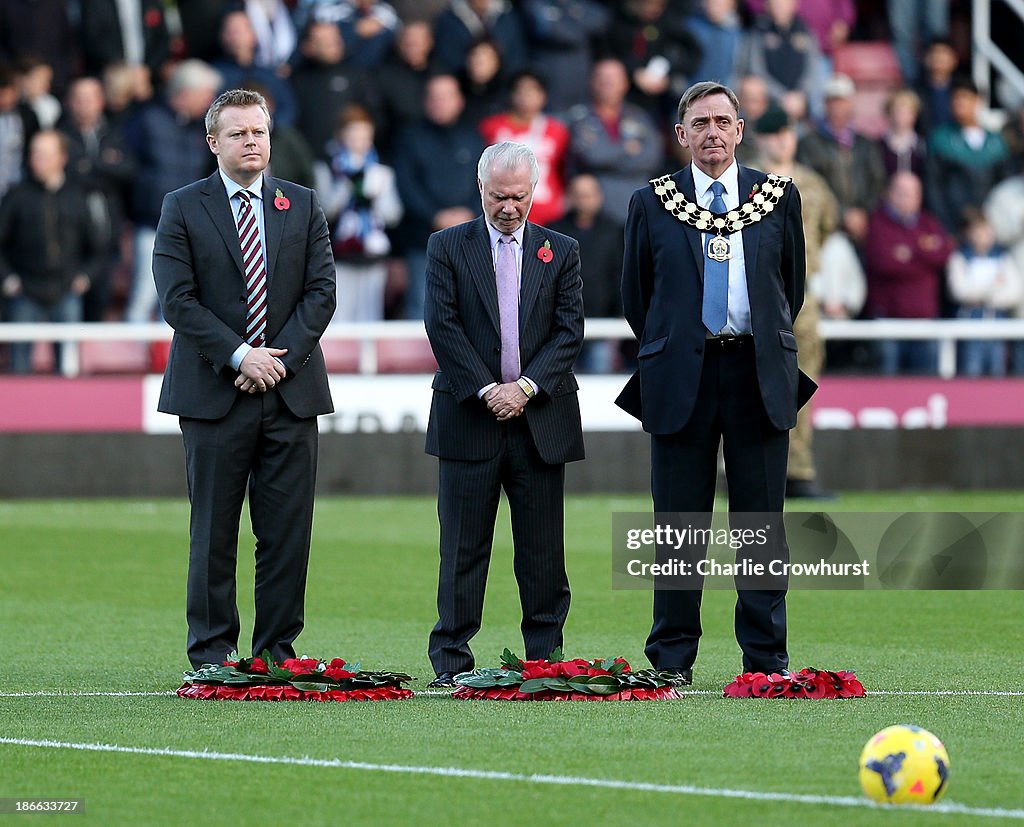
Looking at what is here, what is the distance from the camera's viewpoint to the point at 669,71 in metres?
19.9

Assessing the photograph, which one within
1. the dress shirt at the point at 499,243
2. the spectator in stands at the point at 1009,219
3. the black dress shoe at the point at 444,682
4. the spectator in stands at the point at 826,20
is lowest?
the black dress shoe at the point at 444,682

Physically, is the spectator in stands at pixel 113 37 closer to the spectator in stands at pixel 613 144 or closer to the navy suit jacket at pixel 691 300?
the spectator in stands at pixel 613 144

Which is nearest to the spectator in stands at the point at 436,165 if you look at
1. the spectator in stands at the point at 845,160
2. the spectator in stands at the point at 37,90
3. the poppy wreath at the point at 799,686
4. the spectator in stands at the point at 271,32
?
the spectator in stands at the point at 271,32

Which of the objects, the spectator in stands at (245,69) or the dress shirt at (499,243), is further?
the spectator in stands at (245,69)

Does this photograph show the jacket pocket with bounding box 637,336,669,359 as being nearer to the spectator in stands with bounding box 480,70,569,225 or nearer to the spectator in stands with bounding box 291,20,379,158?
the spectator in stands with bounding box 480,70,569,225

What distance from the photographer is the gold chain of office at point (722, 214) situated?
841 centimetres

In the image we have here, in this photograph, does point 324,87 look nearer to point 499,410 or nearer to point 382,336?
point 382,336

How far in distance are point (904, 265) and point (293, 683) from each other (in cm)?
1228

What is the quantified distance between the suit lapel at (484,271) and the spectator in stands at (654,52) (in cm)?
1110

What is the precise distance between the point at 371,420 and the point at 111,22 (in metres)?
4.26

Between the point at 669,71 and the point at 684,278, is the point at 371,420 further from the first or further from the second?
the point at 684,278

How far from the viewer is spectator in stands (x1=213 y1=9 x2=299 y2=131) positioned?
18.2 m

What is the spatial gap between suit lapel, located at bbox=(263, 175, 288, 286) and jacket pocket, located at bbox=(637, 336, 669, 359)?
1.54 meters

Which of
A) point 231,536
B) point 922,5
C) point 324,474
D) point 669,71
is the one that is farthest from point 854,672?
point 922,5
